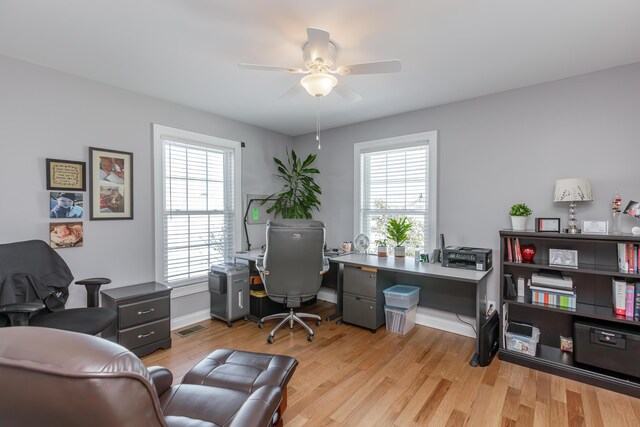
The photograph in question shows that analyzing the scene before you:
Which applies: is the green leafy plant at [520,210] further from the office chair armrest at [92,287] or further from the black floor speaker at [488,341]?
the office chair armrest at [92,287]

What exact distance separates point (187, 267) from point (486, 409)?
10.6 ft

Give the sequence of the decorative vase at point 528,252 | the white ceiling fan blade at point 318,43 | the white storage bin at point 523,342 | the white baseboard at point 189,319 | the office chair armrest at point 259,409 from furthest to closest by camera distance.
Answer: the white baseboard at point 189,319 < the decorative vase at point 528,252 < the white storage bin at point 523,342 < the white ceiling fan blade at point 318,43 < the office chair armrest at point 259,409

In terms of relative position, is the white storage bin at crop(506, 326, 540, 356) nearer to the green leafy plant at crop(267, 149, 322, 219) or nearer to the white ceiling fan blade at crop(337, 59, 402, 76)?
the white ceiling fan blade at crop(337, 59, 402, 76)

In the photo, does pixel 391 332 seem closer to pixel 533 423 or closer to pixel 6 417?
pixel 533 423

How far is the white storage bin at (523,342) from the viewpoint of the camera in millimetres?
2652

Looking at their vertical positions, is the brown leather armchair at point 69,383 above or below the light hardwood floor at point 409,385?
above

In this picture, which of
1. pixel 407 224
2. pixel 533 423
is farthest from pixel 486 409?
pixel 407 224

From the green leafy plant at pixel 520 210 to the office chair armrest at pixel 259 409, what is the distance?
2672 mm

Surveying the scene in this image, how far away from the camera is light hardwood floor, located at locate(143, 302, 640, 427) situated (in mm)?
1983

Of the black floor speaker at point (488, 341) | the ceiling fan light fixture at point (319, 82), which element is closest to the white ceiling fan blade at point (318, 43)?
the ceiling fan light fixture at point (319, 82)

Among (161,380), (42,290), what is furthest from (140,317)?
(161,380)

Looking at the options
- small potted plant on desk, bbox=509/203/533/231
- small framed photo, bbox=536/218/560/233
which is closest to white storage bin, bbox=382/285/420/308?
small potted plant on desk, bbox=509/203/533/231

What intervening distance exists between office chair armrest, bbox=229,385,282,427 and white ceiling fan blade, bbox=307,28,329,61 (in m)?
1.87

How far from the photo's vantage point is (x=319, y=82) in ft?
6.82
